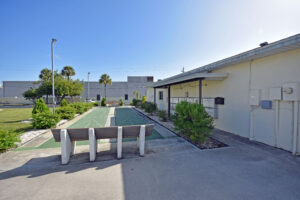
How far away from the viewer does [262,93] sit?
503cm

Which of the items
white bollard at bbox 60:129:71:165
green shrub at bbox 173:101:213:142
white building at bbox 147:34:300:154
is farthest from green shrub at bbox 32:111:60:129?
white building at bbox 147:34:300:154

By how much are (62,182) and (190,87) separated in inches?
336

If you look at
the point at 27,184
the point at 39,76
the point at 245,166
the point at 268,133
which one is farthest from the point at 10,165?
the point at 39,76

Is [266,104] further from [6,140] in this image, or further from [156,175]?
[6,140]

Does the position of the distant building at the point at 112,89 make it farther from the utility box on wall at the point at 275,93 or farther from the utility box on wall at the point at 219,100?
the utility box on wall at the point at 275,93

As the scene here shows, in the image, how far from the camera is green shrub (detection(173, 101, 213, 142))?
15.3ft

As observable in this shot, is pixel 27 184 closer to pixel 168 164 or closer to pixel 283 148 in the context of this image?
pixel 168 164

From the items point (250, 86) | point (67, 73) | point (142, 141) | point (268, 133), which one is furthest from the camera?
point (67, 73)

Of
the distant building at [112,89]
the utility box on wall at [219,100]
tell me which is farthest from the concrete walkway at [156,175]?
the distant building at [112,89]

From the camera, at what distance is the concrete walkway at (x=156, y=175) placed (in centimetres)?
241

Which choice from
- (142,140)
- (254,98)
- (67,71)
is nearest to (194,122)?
(142,140)

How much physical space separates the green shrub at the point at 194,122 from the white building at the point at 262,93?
0.74 meters

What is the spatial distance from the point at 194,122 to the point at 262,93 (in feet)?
9.10

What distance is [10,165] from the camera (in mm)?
3416
